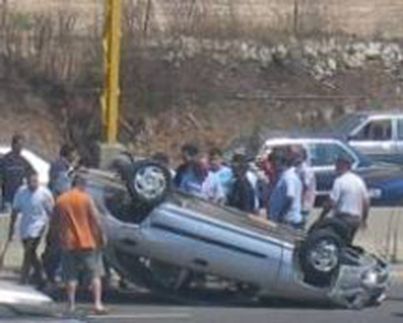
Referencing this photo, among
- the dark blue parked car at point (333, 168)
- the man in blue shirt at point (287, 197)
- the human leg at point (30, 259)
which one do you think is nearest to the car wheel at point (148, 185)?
the human leg at point (30, 259)

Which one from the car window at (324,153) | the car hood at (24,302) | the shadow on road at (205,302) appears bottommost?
the shadow on road at (205,302)

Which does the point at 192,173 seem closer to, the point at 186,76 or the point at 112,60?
the point at 112,60

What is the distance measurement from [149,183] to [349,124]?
68.8 ft

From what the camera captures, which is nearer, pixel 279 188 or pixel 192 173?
pixel 279 188

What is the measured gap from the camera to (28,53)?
47781 mm

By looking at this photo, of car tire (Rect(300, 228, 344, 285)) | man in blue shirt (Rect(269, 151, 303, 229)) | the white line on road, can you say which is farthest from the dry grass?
the white line on road

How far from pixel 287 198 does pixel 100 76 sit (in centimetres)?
2473

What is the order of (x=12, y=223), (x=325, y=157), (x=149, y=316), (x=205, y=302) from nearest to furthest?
(x=149, y=316) → (x=205, y=302) → (x=12, y=223) → (x=325, y=157)

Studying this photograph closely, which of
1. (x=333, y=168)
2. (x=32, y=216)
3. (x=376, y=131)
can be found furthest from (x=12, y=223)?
(x=376, y=131)

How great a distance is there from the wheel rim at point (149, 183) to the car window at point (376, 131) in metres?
20.1

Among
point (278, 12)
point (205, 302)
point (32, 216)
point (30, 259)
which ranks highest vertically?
point (278, 12)

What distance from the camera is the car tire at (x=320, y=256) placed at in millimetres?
19281

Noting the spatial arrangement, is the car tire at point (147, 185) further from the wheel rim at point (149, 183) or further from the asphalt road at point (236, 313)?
the asphalt road at point (236, 313)

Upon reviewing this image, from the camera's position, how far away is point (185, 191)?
2123 centimetres
